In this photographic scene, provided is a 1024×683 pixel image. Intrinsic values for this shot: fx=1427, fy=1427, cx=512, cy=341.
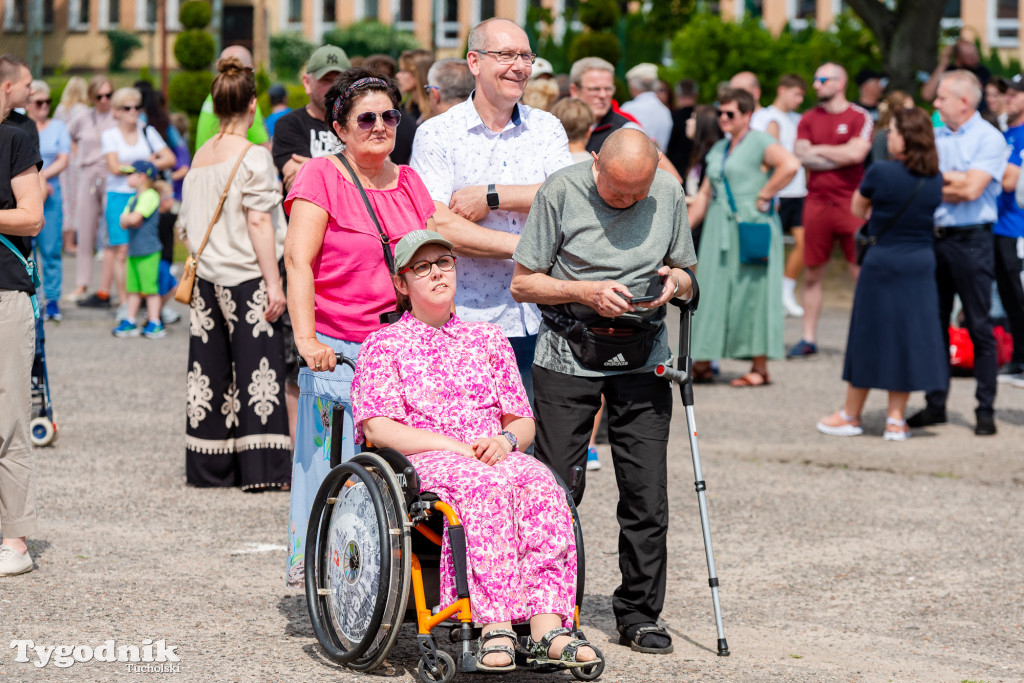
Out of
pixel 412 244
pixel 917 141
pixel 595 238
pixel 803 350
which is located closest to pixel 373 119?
pixel 412 244

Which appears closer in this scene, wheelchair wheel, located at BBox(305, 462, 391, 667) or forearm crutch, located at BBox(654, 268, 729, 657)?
wheelchair wheel, located at BBox(305, 462, 391, 667)

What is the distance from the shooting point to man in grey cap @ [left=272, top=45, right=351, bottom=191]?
7855 millimetres

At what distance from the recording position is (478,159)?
552cm

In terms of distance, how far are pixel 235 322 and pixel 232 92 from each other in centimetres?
121

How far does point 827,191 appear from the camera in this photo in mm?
12805

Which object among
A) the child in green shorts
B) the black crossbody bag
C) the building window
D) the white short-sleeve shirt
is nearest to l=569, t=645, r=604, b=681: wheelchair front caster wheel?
the black crossbody bag

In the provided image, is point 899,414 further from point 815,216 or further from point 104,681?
point 104,681

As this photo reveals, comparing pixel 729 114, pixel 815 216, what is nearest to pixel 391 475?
pixel 729 114

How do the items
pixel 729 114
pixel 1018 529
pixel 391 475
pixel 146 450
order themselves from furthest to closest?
pixel 729 114 → pixel 146 450 → pixel 1018 529 → pixel 391 475

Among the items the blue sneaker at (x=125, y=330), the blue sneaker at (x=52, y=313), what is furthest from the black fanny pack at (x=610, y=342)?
the blue sneaker at (x=52, y=313)

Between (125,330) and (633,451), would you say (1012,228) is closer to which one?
(633,451)

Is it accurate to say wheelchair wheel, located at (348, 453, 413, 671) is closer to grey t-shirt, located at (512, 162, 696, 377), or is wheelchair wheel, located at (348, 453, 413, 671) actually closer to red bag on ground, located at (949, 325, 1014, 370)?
grey t-shirt, located at (512, 162, 696, 377)

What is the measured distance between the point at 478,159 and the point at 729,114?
550 cm

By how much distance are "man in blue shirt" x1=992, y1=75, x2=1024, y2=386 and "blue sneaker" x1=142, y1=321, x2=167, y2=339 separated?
24.1ft
